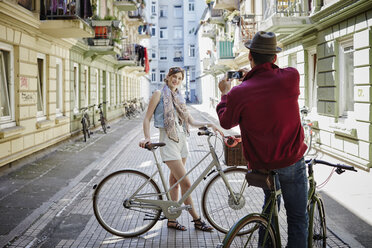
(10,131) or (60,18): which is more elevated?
(60,18)

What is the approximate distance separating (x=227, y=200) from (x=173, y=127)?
100 cm

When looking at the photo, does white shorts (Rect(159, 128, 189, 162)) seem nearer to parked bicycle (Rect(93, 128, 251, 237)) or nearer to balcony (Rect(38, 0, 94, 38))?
parked bicycle (Rect(93, 128, 251, 237))

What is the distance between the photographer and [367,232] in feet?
15.7

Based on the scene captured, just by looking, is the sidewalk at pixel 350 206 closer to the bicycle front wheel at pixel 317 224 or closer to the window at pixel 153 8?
the bicycle front wheel at pixel 317 224

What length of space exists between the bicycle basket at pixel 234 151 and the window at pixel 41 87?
28.9ft

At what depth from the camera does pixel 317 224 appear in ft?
12.1

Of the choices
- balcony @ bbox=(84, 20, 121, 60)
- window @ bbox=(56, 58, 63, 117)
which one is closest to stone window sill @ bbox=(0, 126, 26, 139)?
window @ bbox=(56, 58, 63, 117)

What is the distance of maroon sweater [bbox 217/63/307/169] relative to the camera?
9.15ft

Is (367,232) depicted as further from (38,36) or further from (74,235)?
(38,36)

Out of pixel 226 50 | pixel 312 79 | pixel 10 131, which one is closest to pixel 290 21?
pixel 312 79

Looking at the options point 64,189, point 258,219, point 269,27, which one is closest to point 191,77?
point 269,27

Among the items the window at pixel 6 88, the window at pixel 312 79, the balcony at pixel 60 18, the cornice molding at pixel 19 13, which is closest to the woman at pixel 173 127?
the cornice molding at pixel 19 13

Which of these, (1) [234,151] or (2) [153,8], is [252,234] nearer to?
(1) [234,151]

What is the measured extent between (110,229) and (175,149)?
3.77 ft
